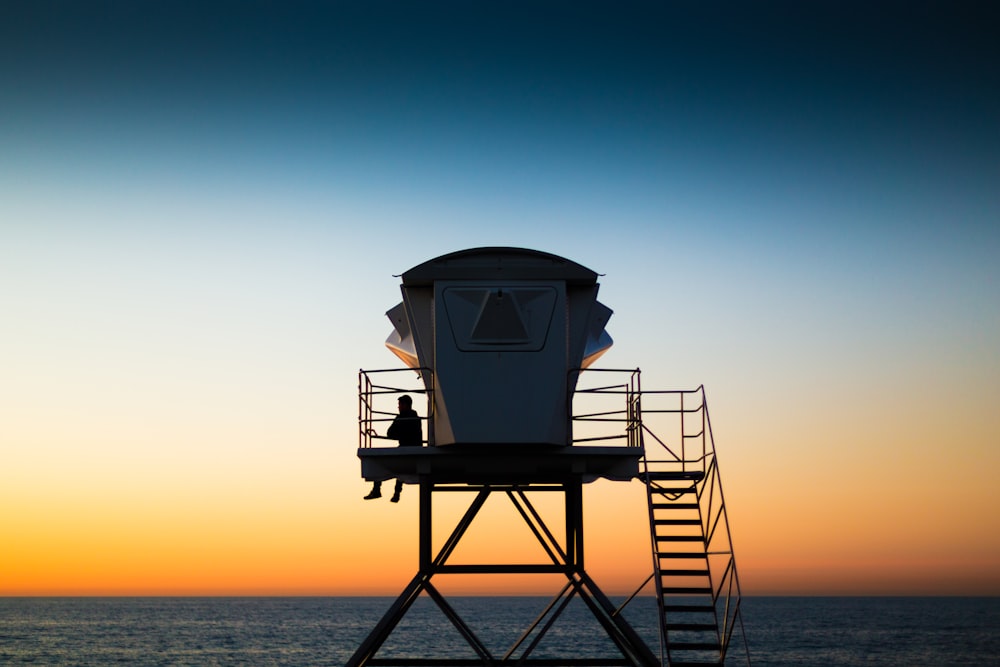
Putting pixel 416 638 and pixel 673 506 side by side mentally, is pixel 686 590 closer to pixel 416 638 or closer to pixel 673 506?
pixel 673 506

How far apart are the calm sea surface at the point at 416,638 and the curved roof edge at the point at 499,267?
6933 cm

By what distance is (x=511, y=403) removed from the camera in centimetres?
2219

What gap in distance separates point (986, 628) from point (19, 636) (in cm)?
9852

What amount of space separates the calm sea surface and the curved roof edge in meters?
69.3

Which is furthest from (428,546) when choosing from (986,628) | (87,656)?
(986,628)

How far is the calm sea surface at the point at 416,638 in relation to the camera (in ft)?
311

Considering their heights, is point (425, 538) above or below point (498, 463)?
below

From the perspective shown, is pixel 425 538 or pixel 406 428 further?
pixel 425 538

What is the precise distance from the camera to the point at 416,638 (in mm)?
113562

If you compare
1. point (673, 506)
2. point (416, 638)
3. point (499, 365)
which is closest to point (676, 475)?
point (673, 506)

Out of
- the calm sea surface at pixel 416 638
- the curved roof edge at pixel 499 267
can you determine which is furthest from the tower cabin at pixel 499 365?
the calm sea surface at pixel 416 638

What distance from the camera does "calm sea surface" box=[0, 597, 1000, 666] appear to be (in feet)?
311

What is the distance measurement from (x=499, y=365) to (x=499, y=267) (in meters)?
1.86

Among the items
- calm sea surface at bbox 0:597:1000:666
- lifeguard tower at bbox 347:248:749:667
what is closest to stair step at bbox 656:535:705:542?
lifeguard tower at bbox 347:248:749:667
